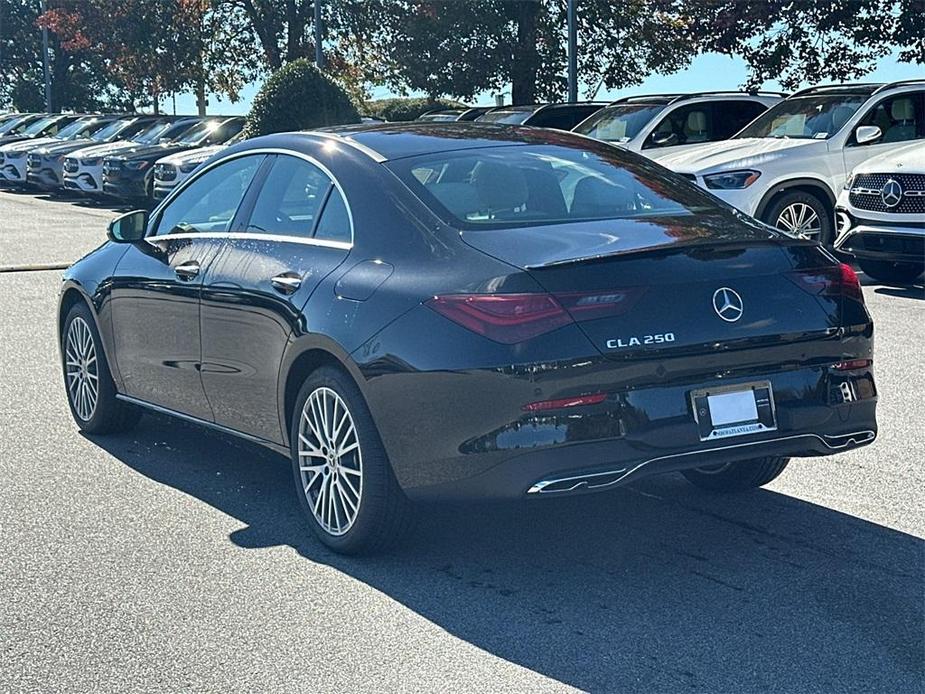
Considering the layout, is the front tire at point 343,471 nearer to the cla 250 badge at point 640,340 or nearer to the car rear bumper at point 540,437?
the car rear bumper at point 540,437

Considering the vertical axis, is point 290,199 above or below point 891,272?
above

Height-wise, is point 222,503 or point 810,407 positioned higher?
point 810,407

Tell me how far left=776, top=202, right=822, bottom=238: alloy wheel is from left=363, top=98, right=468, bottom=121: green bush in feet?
86.5

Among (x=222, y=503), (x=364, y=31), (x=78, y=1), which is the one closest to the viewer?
(x=222, y=503)

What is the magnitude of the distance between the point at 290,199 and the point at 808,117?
10548mm

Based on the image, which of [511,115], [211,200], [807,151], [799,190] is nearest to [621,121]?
[807,151]

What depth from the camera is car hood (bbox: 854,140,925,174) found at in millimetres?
12680

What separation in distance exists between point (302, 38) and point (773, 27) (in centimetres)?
1805

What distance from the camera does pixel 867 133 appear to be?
1477cm

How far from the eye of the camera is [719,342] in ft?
16.8

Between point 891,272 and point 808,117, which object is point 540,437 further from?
point 808,117

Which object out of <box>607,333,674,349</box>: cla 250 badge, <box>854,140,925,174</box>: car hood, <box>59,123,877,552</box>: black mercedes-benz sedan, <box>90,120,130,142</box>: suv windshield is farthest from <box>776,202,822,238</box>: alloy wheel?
<box>90,120,130,142</box>: suv windshield

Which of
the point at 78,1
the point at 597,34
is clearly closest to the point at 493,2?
the point at 597,34

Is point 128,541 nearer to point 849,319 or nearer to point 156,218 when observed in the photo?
point 156,218
